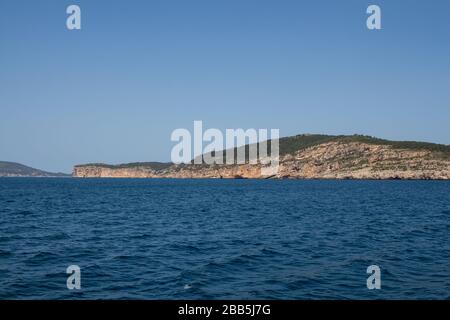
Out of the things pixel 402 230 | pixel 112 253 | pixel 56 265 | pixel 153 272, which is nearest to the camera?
pixel 153 272

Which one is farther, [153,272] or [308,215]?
[308,215]

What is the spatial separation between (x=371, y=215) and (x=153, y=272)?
38.8 m

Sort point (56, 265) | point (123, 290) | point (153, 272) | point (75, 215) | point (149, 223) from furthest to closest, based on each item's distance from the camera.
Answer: point (75, 215), point (149, 223), point (56, 265), point (153, 272), point (123, 290)

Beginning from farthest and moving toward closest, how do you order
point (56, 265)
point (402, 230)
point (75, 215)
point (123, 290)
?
point (75, 215) < point (402, 230) < point (56, 265) < point (123, 290)

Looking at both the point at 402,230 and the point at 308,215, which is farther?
the point at 308,215

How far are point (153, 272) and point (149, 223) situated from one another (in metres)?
23.8

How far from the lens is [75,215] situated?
5416cm

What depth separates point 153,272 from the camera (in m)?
22.6

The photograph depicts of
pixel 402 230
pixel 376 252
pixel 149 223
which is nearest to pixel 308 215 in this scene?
pixel 402 230
